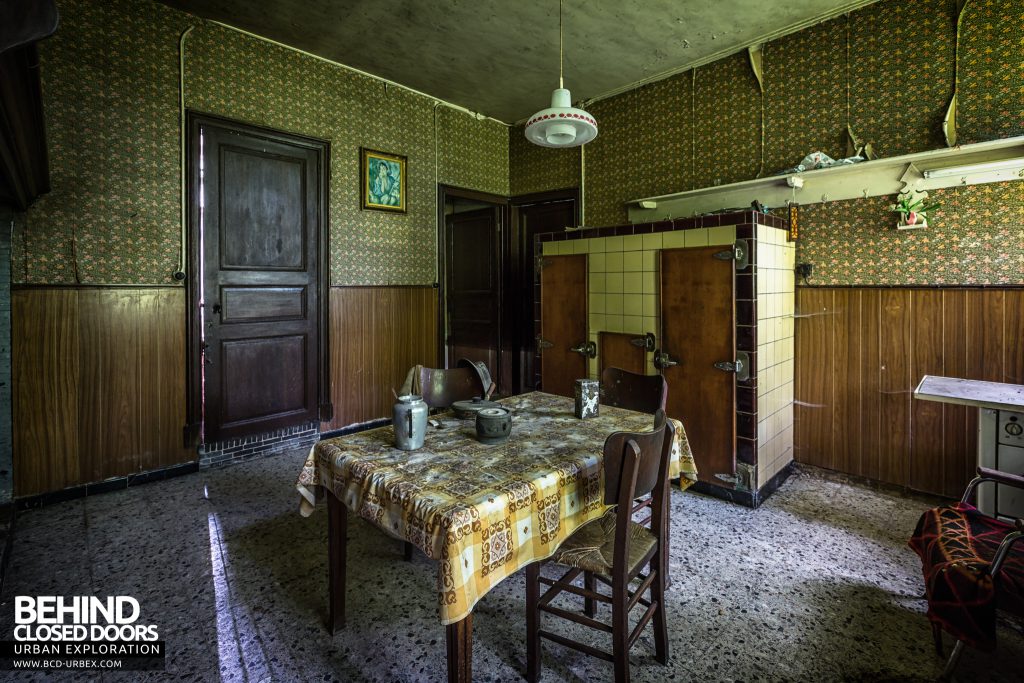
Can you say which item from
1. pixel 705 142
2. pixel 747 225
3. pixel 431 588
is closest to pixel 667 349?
pixel 747 225

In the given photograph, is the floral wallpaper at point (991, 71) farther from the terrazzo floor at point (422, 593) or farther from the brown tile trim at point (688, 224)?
the terrazzo floor at point (422, 593)

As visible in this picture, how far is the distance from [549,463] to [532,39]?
11.7 ft

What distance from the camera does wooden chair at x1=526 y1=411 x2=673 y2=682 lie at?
57.7 inches

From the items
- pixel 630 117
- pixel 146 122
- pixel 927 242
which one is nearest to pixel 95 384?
pixel 146 122

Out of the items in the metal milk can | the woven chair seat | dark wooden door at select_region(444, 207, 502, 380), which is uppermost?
dark wooden door at select_region(444, 207, 502, 380)

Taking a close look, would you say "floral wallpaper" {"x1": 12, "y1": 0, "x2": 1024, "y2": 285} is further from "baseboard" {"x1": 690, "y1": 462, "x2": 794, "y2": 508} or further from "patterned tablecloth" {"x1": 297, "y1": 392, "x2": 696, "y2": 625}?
"patterned tablecloth" {"x1": 297, "y1": 392, "x2": 696, "y2": 625}

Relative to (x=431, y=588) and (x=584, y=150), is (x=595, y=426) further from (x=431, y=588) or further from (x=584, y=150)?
(x=584, y=150)

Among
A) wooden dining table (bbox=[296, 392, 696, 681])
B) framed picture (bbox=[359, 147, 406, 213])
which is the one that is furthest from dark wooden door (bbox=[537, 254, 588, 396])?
wooden dining table (bbox=[296, 392, 696, 681])

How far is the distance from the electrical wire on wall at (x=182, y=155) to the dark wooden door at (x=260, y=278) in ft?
0.38

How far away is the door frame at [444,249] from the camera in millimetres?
5172

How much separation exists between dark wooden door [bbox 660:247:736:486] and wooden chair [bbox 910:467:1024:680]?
137 cm

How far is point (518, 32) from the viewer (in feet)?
12.4

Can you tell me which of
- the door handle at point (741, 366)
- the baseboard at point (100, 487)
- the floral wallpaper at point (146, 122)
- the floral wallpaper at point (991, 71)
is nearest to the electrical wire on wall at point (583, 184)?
the floral wallpaper at point (146, 122)

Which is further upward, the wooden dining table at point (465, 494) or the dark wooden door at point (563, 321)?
the dark wooden door at point (563, 321)
